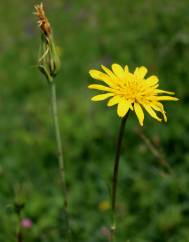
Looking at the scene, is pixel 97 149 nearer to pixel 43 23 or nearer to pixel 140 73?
pixel 140 73

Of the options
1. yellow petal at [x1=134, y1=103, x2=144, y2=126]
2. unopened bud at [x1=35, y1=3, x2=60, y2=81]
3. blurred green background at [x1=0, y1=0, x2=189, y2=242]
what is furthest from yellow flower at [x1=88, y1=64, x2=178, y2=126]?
blurred green background at [x1=0, y1=0, x2=189, y2=242]

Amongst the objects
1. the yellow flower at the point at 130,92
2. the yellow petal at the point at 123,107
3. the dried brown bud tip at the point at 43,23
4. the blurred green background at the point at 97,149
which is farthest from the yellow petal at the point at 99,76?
the blurred green background at the point at 97,149

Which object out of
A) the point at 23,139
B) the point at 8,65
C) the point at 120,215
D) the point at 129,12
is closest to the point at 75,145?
the point at 23,139

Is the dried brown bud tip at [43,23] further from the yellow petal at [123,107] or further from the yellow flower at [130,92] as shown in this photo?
the yellow petal at [123,107]

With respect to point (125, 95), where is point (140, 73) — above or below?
above

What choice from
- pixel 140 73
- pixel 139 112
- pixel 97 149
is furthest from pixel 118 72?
pixel 97 149

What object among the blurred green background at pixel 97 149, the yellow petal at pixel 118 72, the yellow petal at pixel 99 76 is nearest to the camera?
the yellow petal at pixel 99 76
